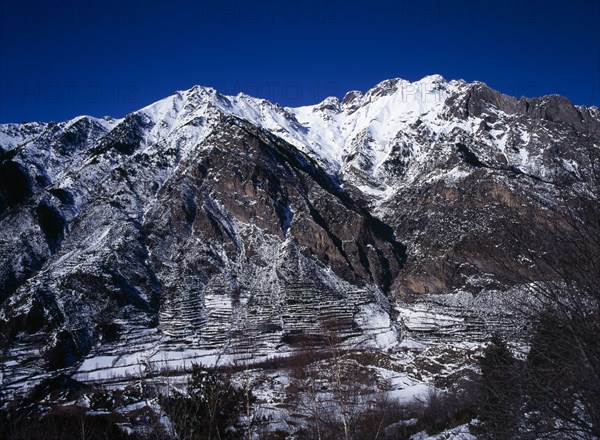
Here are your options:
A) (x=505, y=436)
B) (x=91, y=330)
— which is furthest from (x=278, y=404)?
(x=91, y=330)

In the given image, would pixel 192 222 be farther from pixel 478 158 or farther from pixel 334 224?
pixel 478 158

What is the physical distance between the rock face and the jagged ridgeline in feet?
1.64

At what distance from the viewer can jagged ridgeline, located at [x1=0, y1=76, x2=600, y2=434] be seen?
→ 8781 cm

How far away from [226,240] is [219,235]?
112 inches

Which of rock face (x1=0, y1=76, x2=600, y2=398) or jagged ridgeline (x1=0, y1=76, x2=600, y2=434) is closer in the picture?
jagged ridgeline (x1=0, y1=76, x2=600, y2=434)

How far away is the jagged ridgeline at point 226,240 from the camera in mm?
87812

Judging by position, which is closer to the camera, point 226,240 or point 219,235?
point 226,240

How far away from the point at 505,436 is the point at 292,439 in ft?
77.7

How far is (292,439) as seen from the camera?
27.2m

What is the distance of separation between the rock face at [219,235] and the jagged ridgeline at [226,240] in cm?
50

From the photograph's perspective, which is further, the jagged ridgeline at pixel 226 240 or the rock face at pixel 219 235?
the rock face at pixel 219 235

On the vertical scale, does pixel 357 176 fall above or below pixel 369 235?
above

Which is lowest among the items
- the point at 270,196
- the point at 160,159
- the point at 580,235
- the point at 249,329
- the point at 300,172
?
the point at 249,329

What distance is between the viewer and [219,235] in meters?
129
